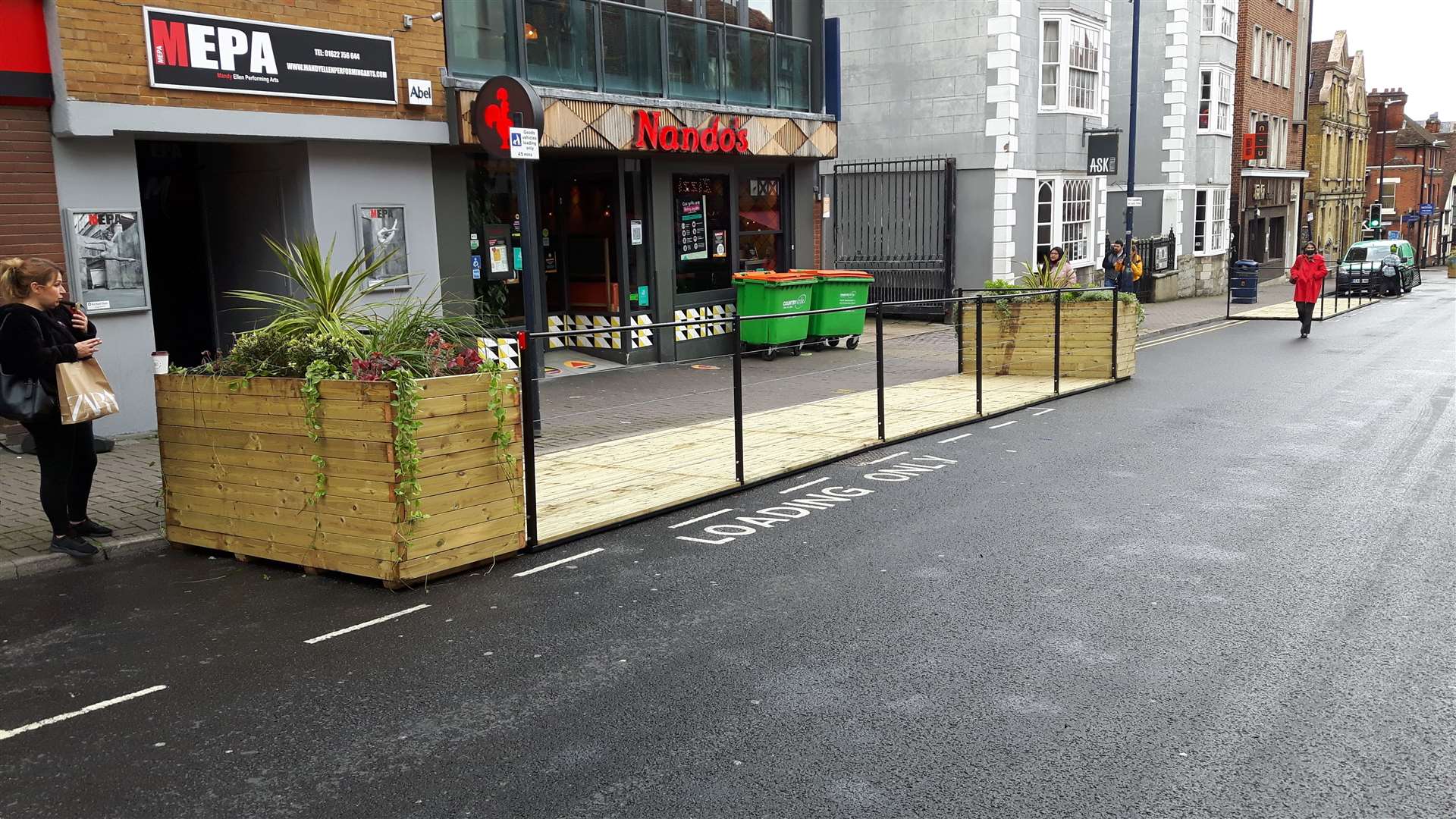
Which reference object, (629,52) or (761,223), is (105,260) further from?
(761,223)

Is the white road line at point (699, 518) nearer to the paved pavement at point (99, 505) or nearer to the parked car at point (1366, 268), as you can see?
the paved pavement at point (99, 505)

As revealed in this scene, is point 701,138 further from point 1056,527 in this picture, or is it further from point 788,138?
point 1056,527

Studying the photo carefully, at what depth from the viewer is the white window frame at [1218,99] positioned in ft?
123

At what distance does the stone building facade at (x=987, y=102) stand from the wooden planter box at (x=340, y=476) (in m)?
18.5

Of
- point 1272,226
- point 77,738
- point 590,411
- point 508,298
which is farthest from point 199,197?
point 1272,226

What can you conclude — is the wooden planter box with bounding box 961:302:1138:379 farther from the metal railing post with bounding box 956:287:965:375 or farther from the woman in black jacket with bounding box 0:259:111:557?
the woman in black jacket with bounding box 0:259:111:557

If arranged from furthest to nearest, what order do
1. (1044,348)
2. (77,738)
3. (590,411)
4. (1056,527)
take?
(1044,348)
(590,411)
(1056,527)
(77,738)

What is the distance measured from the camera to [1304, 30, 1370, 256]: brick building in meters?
56.8

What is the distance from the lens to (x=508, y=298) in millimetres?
15867

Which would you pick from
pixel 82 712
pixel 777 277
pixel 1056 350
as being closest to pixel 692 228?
pixel 777 277

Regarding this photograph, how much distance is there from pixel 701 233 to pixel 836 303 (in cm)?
262

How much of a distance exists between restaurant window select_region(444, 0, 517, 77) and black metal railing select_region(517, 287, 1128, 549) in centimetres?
348

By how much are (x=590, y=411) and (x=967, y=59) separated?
1672 centimetres

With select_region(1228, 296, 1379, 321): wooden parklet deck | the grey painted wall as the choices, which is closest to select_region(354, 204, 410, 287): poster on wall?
the grey painted wall
